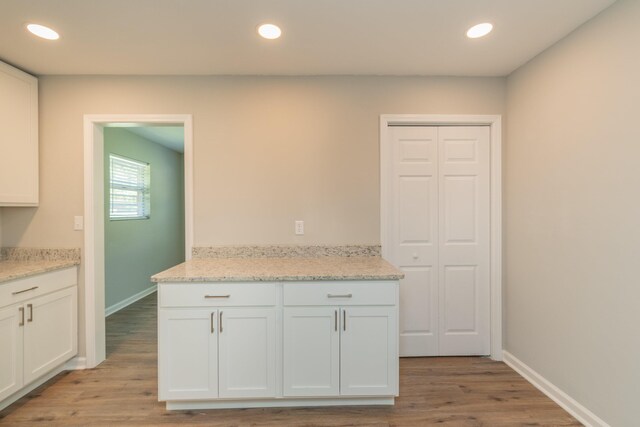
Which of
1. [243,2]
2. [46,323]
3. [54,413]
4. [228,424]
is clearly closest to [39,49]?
[243,2]

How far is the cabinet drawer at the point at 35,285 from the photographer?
200 centimetres

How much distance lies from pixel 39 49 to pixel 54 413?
249cm

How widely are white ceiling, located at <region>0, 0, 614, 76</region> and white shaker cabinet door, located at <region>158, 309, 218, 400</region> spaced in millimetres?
1803

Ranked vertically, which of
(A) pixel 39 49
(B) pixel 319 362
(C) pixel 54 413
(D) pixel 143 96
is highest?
(A) pixel 39 49

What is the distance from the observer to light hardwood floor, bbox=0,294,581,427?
194 cm

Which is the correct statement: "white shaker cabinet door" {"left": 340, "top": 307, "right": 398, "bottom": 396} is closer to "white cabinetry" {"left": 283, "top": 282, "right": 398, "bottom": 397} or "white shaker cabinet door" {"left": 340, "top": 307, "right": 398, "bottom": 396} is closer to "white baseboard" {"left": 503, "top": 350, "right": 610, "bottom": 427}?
"white cabinetry" {"left": 283, "top": 282, "right": 398, "bottom": 397}

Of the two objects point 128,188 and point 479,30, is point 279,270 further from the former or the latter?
point 128,188

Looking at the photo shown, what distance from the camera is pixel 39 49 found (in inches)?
86.0

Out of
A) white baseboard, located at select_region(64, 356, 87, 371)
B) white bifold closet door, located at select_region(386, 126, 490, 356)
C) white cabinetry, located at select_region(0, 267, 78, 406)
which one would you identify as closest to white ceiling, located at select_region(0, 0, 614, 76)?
white bifold closet door, located at select_region(386, 126, 490, 356)

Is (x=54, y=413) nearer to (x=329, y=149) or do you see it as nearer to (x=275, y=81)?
(x=329, y=149)

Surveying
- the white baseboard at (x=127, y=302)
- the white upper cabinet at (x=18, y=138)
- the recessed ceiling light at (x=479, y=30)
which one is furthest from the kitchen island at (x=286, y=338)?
the white baseboard at (x=127, y=302)

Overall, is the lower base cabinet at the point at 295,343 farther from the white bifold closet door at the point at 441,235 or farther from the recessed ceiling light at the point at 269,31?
the recessed ceiling light at the point at 269,31

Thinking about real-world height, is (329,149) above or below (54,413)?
above

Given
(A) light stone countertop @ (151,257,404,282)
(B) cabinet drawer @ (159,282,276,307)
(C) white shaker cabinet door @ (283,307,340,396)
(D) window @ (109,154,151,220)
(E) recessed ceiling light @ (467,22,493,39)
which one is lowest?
(C) white shaker cabinet door @ (283,307,340,396)
